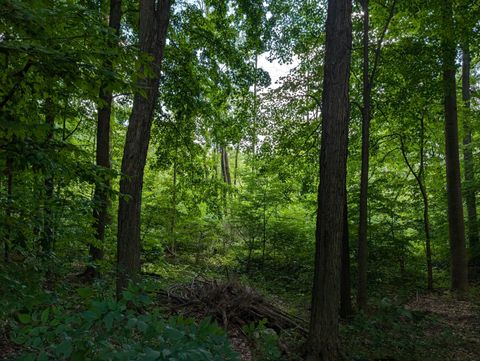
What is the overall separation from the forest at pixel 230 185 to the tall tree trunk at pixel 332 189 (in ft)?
0.09

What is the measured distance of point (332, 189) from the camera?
5043mm

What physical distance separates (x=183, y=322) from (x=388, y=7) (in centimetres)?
943

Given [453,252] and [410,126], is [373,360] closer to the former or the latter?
[453,252]

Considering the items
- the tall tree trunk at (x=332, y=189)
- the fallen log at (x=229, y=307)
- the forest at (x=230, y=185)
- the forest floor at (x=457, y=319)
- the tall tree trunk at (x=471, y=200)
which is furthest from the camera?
the tall tree trunk at (x=471, y=200)

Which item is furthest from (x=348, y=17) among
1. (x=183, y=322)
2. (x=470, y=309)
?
(x=470, y=309)

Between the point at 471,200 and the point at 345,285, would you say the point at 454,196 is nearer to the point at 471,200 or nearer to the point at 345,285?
the point at 471,200

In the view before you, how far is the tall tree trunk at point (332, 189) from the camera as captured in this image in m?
4.98

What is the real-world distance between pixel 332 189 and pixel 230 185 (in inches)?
235

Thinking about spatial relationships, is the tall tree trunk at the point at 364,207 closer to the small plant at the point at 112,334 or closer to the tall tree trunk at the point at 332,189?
the tall tree trunk at the point at 332,189

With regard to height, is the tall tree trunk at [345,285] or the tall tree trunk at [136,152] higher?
the tall tree trunk at [136,152]

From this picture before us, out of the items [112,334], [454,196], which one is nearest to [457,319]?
[454,196]

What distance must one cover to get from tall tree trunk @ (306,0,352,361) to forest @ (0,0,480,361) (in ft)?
0.09

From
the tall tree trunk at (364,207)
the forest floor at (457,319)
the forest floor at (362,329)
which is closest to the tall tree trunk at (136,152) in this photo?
the forest floor at (362,329)

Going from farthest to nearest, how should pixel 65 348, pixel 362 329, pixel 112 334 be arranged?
pixel 362 329 → pixel 112 334 → pixel 65 348
